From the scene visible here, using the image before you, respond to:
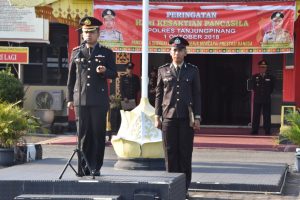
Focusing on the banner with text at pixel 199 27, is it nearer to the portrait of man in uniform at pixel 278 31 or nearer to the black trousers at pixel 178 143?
the portrait of man in uniform at pixel 278 31

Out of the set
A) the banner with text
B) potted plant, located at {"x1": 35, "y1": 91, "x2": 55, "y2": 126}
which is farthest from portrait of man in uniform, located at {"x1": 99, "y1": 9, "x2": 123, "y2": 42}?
potted plant, located at {"x1": 35, "y1": 91, "x2": 55, "y2": 126}

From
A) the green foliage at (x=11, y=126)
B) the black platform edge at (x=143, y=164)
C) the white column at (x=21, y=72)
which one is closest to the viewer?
the black platform edge at (x=143, y=164)

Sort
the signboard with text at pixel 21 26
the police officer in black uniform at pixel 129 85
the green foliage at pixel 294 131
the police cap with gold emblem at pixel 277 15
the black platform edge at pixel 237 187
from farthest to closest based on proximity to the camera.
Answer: the signboard with text at pixel 21 26 < the police officer in black uniform at pixel 129 85 < the police cap with gold emblem at pixel 277 15 < the green foliage at pixel 294 131 < the black platform edge at pixel 237 187

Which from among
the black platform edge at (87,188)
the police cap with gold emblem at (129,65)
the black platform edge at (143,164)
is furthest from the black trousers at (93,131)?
the police cap with gold emblem at (129,65)

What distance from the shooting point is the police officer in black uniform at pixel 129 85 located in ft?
60.2

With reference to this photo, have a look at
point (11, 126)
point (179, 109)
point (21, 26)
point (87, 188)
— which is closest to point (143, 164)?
point (179, 109)

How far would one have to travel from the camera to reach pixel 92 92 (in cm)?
883

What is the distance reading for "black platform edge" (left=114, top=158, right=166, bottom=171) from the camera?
10844 mm

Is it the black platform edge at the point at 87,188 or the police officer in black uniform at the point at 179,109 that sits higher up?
the police officer in black uniform at the point at 179,109

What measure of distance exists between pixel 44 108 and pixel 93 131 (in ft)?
38.3

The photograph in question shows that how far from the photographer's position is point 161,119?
369 inches

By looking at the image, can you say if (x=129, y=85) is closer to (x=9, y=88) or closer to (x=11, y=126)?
(x=9, y=88)

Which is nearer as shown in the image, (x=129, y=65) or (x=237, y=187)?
(x=237, y=187)

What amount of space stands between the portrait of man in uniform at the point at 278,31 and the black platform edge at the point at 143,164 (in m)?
6.67
